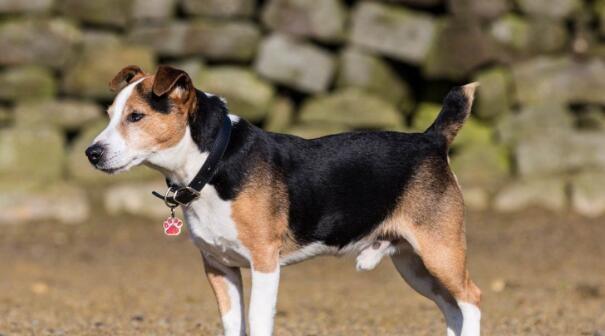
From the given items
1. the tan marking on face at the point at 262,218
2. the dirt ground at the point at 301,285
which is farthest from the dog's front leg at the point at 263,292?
the dirt ground at the point at 301,285

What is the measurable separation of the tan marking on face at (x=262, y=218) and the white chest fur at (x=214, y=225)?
0.13 feet

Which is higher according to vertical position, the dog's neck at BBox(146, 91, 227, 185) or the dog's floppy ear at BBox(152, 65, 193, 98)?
the dog's floppy ear at BBox(152, 65, 193, 98)

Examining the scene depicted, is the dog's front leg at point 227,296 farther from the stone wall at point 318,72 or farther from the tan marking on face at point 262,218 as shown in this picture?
the stone wall at point 318,72

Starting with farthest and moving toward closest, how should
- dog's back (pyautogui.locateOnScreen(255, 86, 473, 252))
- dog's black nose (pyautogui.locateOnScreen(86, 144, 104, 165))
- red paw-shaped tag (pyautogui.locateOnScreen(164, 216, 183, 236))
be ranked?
red paw-shaped tag (pyautogui.locateOnScreen(164, 216, 183, 236))
dog's back (pyautogui.locateOnScreen(255, 86, 473, 252))
dog's black nose (pyautogui.locateOnScreen(86, 144, 104, 165))

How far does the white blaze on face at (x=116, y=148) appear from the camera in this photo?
6230 millimetres

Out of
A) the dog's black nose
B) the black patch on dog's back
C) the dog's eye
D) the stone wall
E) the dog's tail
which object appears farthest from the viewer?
the stone wall

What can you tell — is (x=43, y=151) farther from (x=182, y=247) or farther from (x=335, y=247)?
(x=335, y=247)

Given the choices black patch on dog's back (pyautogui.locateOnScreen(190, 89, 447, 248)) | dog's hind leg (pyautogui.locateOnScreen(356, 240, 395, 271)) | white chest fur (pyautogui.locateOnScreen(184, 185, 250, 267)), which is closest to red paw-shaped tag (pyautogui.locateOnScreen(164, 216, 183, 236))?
white chest fur (pyautogui.locateOnScreen(184, 185, 250, 267))

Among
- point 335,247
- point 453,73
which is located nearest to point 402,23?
point 453,73

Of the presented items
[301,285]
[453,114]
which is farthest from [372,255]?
[301,285]

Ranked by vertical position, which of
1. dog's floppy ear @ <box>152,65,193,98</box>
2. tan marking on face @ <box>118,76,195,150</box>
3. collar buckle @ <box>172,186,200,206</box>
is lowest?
collar buckle @ <box>172,186,200,206</box>

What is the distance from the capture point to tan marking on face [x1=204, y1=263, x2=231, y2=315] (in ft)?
22.2

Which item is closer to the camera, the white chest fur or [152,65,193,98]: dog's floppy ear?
[152,65,193,98]: dog's floppy ear

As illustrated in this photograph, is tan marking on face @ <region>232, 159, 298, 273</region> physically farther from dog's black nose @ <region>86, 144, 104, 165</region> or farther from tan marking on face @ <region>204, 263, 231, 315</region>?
dog's black nose @ <region>86, 144, 104, 165</region>
